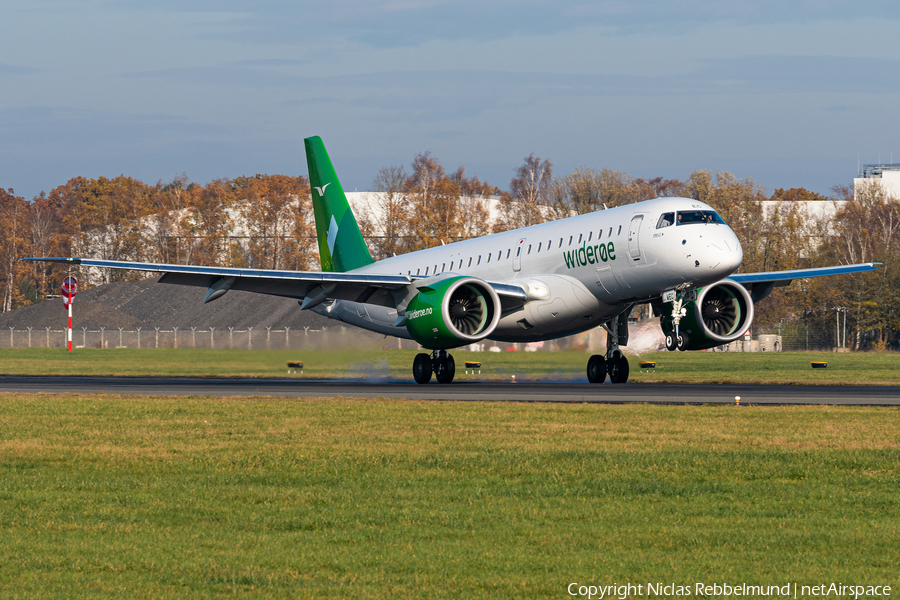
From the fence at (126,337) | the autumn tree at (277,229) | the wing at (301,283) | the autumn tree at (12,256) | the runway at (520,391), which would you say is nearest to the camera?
the runway at (520,391)

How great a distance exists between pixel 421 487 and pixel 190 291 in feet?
322

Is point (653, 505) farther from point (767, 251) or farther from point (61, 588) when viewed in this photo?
point (767, 251)

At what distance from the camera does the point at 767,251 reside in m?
91.6

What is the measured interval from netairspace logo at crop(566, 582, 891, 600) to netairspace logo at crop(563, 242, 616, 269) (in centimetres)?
2307

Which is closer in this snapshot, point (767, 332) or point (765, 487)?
point (765, 487)

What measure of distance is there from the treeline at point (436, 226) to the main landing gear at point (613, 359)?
52103 mm

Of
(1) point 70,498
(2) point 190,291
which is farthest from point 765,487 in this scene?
(2) point 190,291

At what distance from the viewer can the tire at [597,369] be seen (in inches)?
1385

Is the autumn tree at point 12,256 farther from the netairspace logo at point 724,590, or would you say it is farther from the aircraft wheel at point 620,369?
the netairspace logo at point 724,590

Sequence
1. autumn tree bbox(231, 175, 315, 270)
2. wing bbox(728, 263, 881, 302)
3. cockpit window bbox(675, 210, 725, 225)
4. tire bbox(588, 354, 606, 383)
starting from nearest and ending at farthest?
cockpit window bbox(675, 210, 725, 225) < wing bbox(728, 263, 881, 302) < tire bbox(588, 354, 606, 383) < autumn tree bbox(231, 175, 315, 270)

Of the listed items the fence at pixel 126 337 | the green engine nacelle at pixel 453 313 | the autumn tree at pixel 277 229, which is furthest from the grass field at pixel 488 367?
the autumn tree at pixel 277 229

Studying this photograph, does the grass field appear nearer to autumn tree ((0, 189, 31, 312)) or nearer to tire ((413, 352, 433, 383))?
tire ((413, 352, 433, 383))

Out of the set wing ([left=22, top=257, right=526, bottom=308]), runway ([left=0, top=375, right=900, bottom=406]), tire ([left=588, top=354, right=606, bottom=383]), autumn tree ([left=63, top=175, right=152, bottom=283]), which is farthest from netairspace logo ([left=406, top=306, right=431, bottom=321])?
autumn tree ([left=63, top=175, right=152, bottom=283])

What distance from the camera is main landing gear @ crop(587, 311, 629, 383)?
3434 cm
